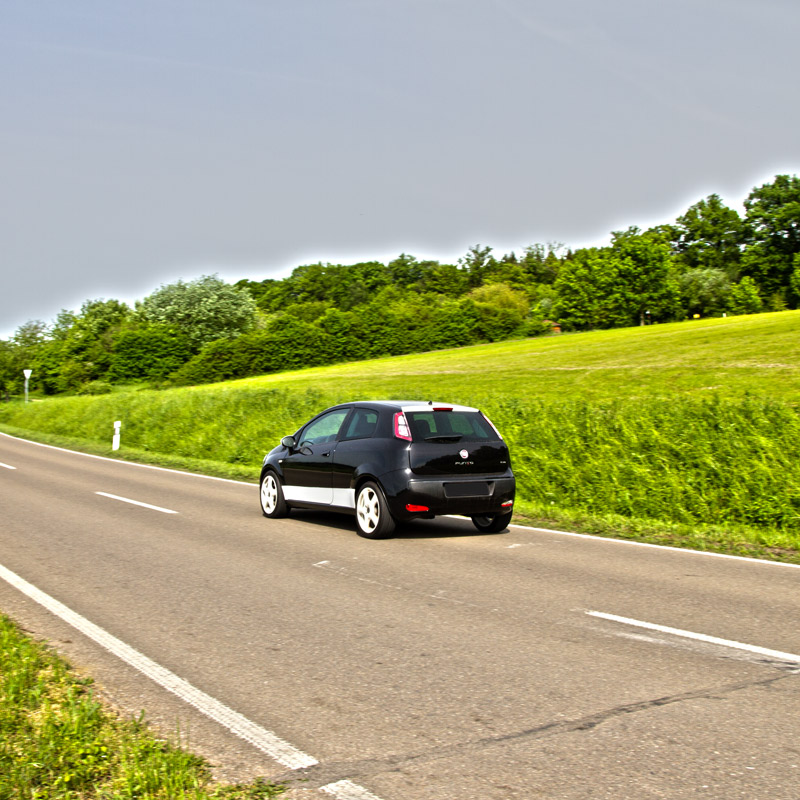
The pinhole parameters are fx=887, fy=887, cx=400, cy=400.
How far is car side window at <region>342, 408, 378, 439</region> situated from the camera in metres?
11.2

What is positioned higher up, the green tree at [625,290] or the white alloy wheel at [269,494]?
the green tree at [625,290]

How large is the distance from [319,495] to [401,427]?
5.79 feet

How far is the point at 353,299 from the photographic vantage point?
13938 centimetres

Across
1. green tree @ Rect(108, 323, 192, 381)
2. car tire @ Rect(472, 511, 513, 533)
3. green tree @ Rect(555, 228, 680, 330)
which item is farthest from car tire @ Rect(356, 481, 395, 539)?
green tree @ Rect(555, 228, 680, 330)

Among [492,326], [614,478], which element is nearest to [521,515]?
[614,478]

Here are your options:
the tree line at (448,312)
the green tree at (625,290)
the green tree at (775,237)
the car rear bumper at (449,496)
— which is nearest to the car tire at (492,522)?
the car rear bumper at (449,496)

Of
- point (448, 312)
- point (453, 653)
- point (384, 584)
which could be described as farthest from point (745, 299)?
point (453, 653)

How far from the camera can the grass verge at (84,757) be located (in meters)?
3.54

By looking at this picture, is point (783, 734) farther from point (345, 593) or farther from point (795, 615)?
point (345, 593)

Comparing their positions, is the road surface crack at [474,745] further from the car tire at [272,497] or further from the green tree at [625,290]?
the green tree at [625,290]

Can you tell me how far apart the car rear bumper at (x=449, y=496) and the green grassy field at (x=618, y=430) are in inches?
69.6

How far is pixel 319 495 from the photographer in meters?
11.8

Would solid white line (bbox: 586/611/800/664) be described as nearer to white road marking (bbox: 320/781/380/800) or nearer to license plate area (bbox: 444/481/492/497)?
white road marking (bbox: 320/781/380/800)

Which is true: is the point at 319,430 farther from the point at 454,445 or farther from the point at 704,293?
the point at 704,293
